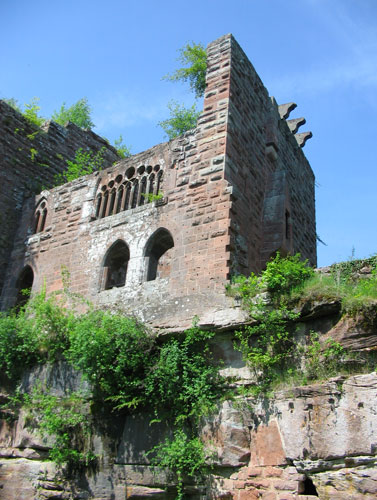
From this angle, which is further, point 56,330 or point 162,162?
point 162,162

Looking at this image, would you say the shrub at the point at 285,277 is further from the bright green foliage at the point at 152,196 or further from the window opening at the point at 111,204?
the window opening at the point at 111,204

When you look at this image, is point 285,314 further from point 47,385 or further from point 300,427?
point 47,385

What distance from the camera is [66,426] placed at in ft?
25.4

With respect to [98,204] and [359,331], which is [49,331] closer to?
[98,204]

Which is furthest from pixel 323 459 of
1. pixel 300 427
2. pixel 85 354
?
pixel 85 354

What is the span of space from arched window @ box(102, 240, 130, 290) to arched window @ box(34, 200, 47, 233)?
240 cm

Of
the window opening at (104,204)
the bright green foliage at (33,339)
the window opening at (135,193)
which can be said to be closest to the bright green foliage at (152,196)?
the window opening at (135,193)

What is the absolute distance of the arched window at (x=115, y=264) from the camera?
962 centimetres

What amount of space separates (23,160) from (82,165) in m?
Answer: 1.48

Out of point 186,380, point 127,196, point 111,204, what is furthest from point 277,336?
point 111,204

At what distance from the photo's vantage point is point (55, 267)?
10555 millimetres

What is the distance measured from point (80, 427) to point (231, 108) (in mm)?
5750

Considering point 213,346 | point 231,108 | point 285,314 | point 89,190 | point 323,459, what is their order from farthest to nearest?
point 89,190 → point 231,108 → point 213,346 → point 285,314 → point 323,459

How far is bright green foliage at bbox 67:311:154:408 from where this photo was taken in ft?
24.3
